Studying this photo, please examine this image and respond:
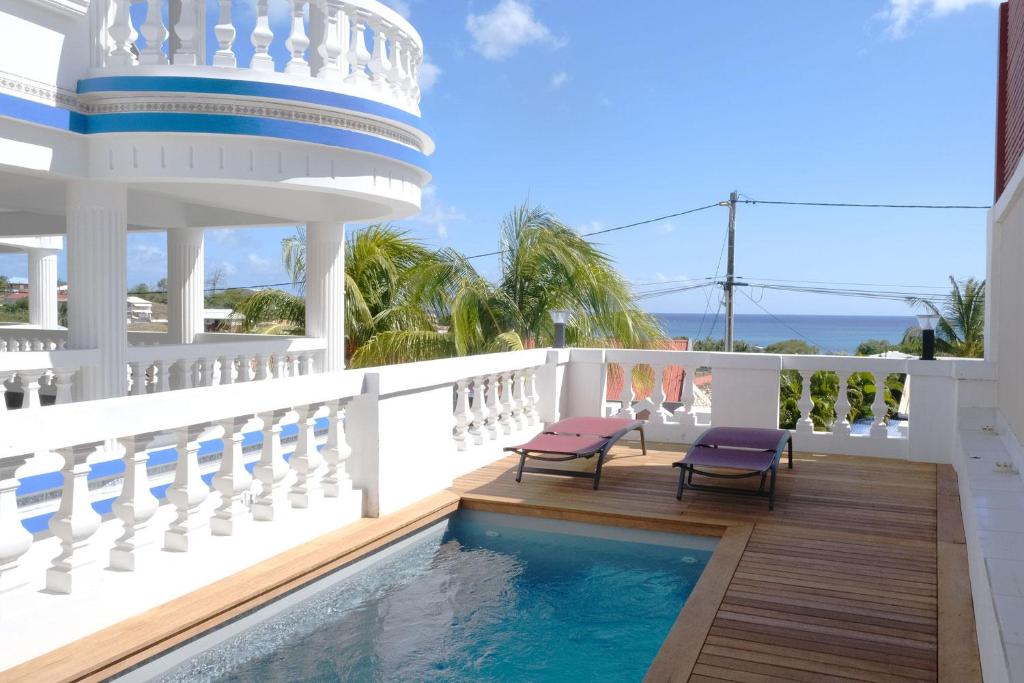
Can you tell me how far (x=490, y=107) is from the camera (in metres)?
105

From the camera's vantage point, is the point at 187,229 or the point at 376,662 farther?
the point at 187,229

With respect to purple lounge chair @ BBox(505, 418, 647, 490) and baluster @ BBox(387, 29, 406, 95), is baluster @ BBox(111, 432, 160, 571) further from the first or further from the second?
baluster @ BBox(387, 29, 406, 95)

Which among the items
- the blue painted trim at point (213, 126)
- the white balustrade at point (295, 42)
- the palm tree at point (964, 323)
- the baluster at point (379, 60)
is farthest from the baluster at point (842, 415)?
the palm tree at point (964, 323)

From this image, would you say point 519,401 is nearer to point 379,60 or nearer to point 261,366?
point 261,366

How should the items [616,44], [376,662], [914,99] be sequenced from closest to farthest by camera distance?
[376,662] → [616,44] → [914,99]

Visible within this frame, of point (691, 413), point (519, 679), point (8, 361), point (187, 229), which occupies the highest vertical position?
point (187, 229)

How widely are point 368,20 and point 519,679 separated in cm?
594

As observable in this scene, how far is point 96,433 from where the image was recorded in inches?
156

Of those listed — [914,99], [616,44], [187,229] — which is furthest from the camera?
[914,99]

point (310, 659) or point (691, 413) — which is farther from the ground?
point (691, 413)

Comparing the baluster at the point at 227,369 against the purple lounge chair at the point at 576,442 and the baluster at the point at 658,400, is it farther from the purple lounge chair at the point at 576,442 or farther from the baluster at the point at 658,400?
the baluster at the point at 658,400

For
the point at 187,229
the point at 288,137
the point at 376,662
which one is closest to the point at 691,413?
the point at 288,137

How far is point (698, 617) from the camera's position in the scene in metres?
4.45

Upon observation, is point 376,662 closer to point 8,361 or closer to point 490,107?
point 8,361
